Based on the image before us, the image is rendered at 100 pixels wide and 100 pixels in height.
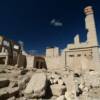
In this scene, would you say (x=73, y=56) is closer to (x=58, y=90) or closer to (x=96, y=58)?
(x=96, y=58)

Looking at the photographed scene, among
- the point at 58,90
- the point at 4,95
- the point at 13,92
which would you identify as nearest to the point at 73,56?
the point at 58,90

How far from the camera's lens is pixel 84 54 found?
2548cm

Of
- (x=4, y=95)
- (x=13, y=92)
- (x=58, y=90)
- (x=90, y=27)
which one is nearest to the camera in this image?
(x=4, y=95)

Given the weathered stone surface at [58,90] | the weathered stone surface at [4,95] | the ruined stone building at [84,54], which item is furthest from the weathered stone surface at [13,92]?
the ruined stone building at [84,54]

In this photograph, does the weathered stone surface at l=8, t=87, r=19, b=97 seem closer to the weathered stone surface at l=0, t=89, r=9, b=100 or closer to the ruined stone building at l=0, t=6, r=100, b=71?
the weathered stone surface at l=0, t=89, r=9, b=100

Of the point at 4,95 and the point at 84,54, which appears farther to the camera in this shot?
the point at 84,54

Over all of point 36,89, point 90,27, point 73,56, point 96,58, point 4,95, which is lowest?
point 4,95

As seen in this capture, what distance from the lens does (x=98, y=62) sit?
23141mm

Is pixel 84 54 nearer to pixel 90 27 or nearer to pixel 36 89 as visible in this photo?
pixel 90 27

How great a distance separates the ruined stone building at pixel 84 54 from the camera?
23.7 metres

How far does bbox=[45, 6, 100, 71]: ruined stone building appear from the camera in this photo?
2373 cm

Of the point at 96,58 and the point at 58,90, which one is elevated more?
the point at 96,58

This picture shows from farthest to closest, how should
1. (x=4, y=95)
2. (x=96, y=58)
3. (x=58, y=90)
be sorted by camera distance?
(x=96, y=58) < (x=58, y=90) < (x=4, y=95)

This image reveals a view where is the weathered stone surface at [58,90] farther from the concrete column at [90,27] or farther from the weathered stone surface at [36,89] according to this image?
the concrete column at [90,27]
